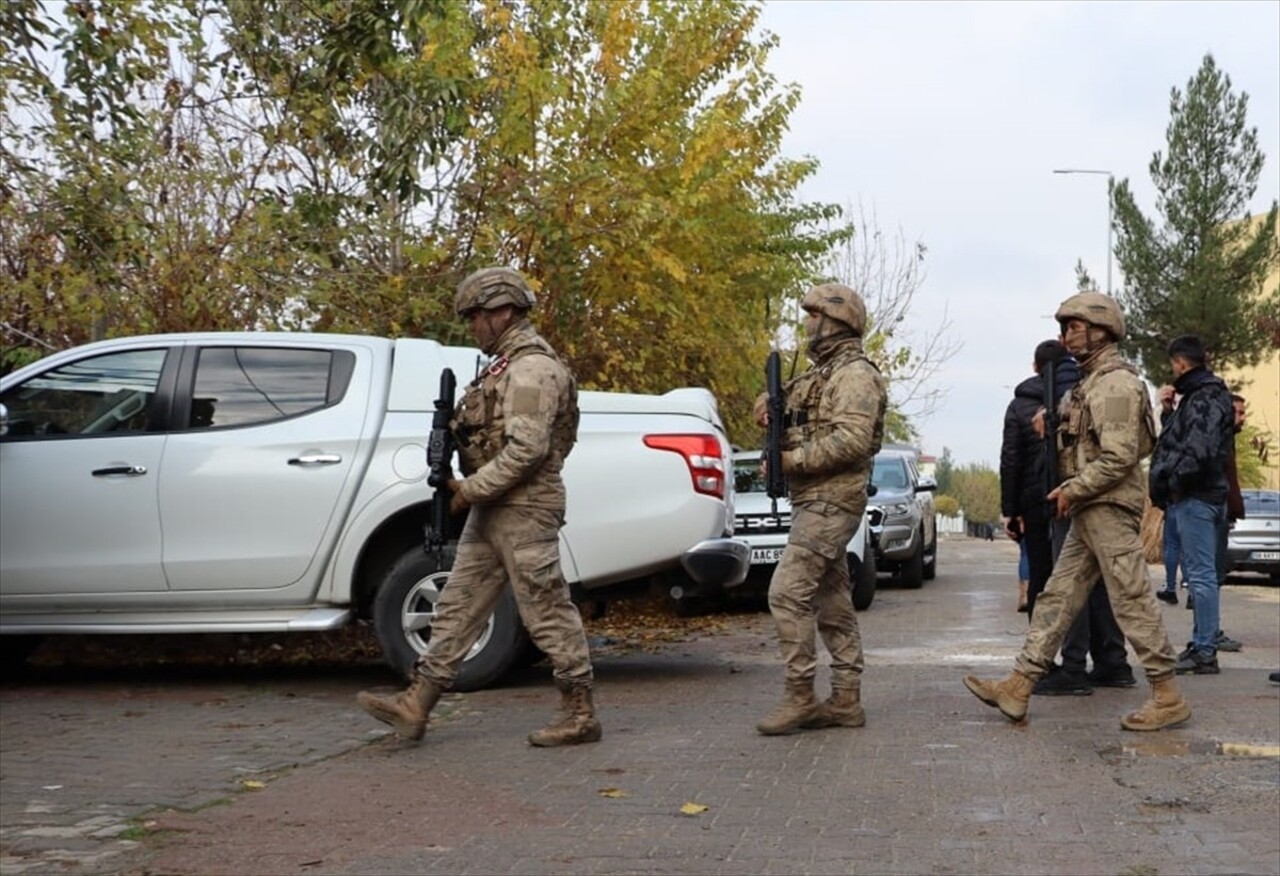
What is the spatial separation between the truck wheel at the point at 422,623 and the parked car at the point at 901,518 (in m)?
9.77

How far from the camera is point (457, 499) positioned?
792cm

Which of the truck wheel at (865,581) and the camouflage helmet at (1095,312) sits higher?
the camouflage helmet at (1095,312)

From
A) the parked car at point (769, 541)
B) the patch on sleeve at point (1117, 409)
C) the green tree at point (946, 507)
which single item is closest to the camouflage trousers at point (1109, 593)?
the patch on sleeve at point (1117, 409)

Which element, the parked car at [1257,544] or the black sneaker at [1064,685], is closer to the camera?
the black sneaker at [1064,685]

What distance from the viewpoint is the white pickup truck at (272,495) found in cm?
980

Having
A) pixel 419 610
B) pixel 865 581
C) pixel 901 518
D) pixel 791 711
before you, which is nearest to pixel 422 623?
pixel 419 610

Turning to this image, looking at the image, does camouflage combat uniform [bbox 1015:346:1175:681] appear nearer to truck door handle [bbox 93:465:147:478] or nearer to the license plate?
truck door handle [bbox 93:465:147:478]

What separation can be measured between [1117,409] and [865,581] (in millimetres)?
8508

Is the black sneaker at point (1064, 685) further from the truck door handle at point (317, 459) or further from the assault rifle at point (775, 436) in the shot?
the truck door handle at point (317, 459)

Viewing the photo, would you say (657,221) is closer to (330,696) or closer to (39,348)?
(39,348)

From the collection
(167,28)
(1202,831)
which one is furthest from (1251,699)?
(167,28)

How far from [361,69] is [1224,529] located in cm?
606

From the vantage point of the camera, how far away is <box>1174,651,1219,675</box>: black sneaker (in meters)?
Answer: 11.0

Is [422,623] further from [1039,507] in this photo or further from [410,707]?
[1039,507]
